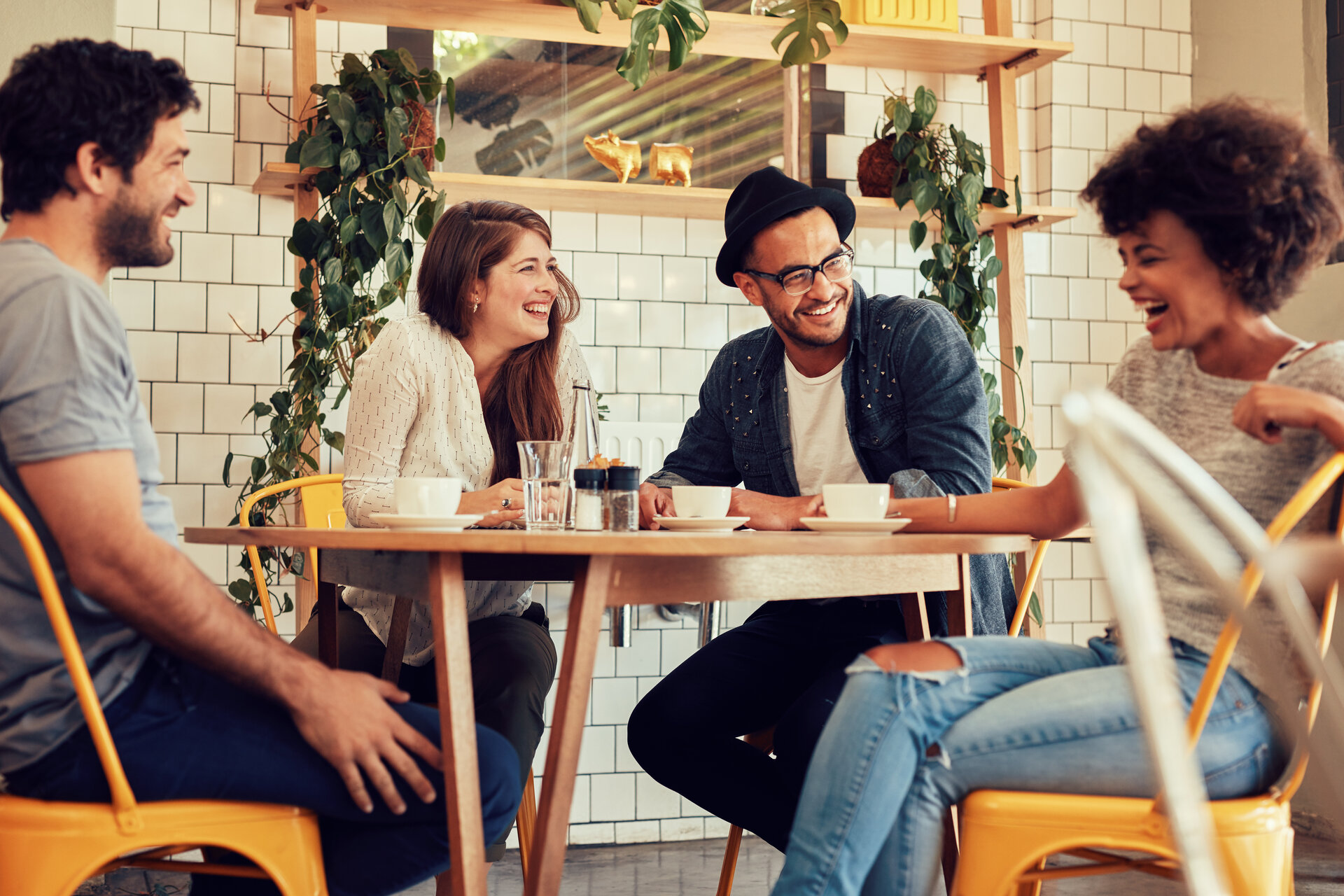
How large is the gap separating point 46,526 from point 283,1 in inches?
84.5

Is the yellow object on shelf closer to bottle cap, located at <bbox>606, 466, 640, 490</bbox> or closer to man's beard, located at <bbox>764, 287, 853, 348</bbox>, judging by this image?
man's beard, located at <bbox>764, 287, 853, 348</bbox>

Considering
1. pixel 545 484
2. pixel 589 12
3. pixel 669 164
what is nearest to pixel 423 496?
pixel 545 484

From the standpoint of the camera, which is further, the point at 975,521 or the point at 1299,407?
the point at 975,521

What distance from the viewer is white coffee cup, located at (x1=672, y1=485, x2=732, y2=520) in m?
1.57

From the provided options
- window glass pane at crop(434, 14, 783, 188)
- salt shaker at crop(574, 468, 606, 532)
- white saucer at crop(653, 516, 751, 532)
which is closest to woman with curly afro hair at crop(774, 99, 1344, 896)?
white saucer at crop(653, 516, 751, 532)

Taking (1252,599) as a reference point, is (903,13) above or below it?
above

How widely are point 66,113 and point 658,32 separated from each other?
186 cm

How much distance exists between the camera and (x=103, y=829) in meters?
1.22

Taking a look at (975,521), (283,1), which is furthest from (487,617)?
(283,1)

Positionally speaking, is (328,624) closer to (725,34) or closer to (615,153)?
(615,153)

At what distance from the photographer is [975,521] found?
1707 mm

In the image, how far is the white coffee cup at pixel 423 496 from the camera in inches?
59.4

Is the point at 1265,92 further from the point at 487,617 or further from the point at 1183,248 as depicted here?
the point at 487,617

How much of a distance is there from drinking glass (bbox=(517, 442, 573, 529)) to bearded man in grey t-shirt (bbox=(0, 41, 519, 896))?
1.10ft
